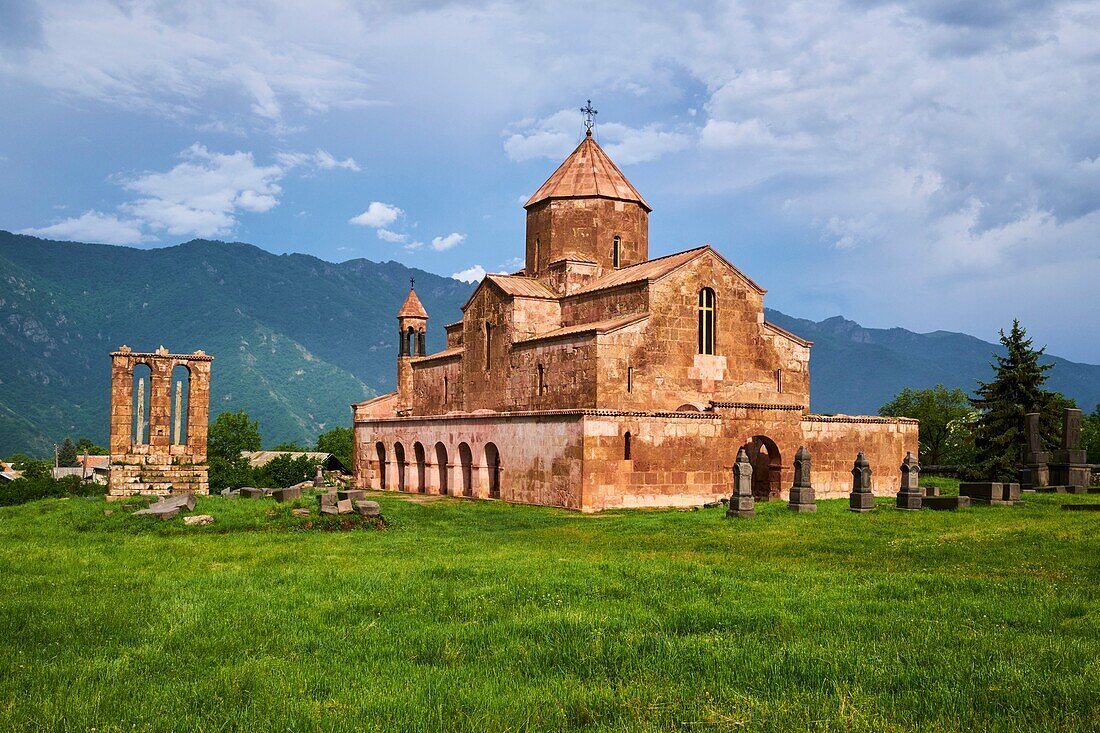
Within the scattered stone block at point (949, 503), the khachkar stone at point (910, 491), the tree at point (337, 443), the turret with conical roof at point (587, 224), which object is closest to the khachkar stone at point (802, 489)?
the khachkar stone at point (910, 491)

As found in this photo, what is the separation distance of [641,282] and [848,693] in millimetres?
24188

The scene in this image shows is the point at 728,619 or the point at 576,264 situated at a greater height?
Answer: the point at 576,264

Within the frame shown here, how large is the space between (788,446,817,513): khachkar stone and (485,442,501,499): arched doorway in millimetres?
13113

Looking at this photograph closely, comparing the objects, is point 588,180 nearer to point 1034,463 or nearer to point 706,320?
point 706,320

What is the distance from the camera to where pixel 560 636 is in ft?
26.5

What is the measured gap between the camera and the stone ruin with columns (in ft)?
85.9

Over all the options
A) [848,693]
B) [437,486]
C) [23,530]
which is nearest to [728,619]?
[848,693]

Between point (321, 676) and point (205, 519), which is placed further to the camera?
point (205, 519)

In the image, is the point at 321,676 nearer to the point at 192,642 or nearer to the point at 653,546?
the point at 192,642

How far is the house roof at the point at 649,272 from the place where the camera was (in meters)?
30.4

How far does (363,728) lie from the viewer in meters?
5.76

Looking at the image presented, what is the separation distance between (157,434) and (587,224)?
17.1m

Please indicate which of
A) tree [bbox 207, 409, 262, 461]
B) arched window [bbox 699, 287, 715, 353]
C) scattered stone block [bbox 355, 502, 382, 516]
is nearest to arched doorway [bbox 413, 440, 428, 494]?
arched window [bbox 699, 287, 715, 353]

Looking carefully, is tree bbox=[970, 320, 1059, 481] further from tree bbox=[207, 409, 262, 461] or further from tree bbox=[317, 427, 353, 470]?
tree bbox=[317, 427, 353, 470]
